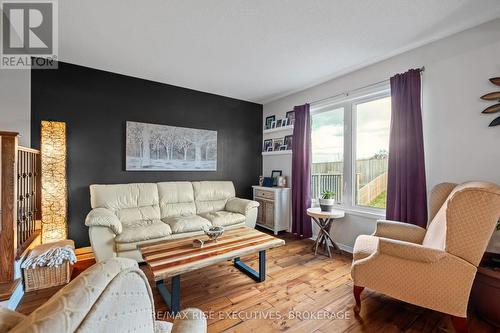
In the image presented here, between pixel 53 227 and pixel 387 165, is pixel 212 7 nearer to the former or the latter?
pixel 387 165

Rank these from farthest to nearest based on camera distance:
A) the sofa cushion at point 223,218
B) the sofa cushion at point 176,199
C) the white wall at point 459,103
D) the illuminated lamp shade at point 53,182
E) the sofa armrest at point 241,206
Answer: the sofa armrest at point 241,206 → the sofa cushion at point 176,199 → the sofa cushion at point 223,218 → the illuminated lamp shade at point 53,182 → the white wall at point 459,103

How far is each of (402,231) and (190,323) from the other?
86.5 inches

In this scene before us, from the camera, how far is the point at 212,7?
1941mm

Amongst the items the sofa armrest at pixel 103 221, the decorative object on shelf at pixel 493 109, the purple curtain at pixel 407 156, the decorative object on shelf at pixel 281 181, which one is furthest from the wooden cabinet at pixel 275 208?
the decorative object on shelf at pixel 493 109

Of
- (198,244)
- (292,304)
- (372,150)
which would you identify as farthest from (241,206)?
(372,150)

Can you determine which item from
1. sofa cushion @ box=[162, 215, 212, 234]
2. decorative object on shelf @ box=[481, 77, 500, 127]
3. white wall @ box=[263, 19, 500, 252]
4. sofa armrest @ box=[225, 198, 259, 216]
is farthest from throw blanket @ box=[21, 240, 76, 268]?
decorative object on shelf @ box=[481, 77, 500, 127]

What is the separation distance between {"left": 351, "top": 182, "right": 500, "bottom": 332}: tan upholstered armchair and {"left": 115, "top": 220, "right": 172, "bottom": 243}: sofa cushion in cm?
227

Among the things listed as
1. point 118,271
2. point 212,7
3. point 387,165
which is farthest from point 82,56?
point 387,165

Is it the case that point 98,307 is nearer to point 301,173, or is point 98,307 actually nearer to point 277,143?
point 301,173

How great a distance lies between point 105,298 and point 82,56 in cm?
345

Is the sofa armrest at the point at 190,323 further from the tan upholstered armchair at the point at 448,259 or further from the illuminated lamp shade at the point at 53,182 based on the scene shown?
the illuminated lamp shade at the point at 53,182

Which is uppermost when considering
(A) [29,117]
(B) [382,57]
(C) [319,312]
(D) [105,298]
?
Result: (B) [382,57]

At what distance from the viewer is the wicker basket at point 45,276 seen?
2129 millimetres

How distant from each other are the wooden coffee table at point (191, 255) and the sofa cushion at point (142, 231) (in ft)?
1.53
